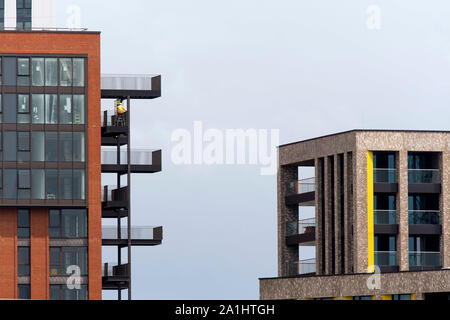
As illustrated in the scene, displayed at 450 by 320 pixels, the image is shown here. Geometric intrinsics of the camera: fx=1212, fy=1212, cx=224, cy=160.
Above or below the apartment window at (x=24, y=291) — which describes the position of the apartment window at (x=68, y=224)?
above

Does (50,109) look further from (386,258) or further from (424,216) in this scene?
(424,216)

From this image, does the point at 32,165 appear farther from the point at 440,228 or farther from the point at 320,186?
the point at 440,228

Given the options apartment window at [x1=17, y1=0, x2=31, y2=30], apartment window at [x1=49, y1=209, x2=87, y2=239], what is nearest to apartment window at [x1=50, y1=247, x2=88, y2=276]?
apartment window at [x1=49, y1=209, x2=87, y2=239]

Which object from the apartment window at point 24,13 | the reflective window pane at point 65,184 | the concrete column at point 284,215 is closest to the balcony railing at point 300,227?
the concrete column at point 284,215

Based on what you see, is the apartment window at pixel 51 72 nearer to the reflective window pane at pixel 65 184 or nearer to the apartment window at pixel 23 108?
the apartment window at pixel 23 108

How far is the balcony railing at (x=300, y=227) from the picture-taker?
113m

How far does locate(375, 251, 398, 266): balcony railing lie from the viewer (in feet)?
340

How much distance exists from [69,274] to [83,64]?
17.3 meters

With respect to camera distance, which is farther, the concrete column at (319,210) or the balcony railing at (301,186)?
the balcony railing at (301,186)

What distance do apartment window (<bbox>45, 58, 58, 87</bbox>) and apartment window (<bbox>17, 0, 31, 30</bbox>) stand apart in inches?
2061

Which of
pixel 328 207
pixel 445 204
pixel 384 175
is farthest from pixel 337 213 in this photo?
pixel 445 204

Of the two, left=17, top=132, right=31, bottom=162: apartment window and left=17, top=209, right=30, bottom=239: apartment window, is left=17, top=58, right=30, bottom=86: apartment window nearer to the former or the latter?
left=17, top=132, right=31, bottom=162: apartment window

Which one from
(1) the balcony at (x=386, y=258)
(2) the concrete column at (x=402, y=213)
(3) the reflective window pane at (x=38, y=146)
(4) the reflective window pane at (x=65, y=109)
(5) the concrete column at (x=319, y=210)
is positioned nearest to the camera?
(3) the reflective window pane at (x=38, y=146)

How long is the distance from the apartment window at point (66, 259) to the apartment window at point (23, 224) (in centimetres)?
241
